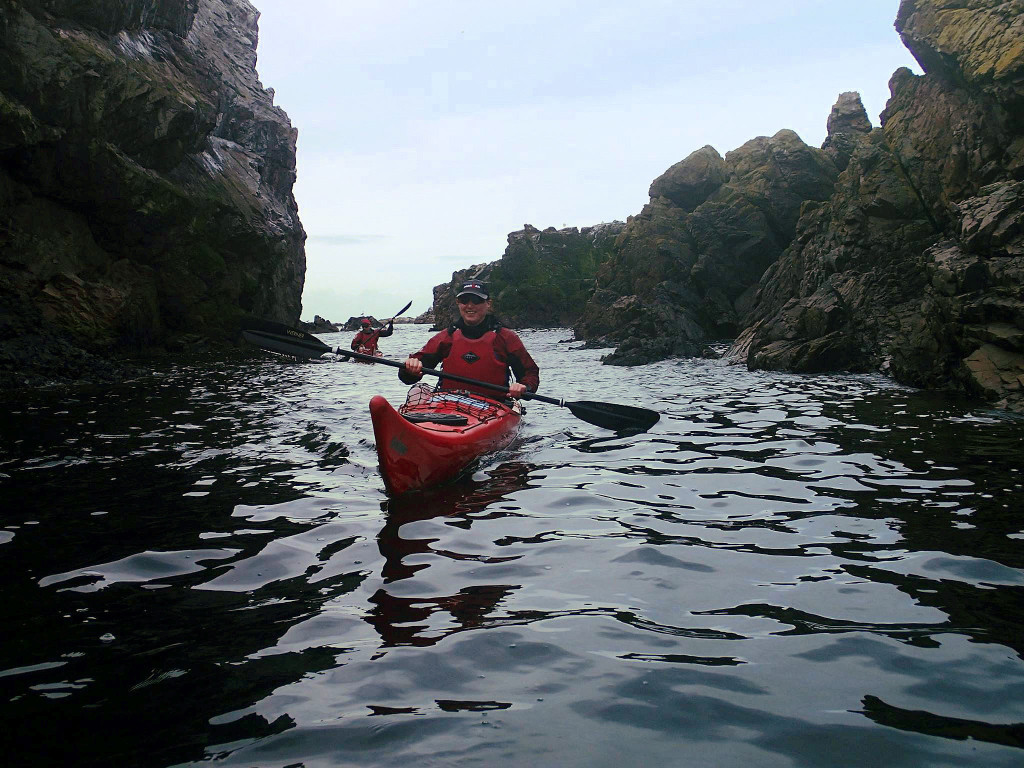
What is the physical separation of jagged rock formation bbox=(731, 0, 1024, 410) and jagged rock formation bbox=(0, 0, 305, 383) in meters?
17.0

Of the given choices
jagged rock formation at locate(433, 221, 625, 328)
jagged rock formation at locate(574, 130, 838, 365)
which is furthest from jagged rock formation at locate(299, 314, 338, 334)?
jagged rock formation at locate(574, 130, 838, 365)

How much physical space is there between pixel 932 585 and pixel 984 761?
66.8 inches

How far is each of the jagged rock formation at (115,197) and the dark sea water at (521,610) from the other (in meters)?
11.5

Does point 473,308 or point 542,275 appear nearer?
point 473,308

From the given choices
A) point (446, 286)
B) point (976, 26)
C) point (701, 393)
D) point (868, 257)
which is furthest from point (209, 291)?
point (446, 286)

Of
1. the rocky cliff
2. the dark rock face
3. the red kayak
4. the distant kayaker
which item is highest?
the dark rock face

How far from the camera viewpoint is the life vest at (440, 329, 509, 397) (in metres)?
8.36

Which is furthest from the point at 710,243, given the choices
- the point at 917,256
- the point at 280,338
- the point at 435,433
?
the point at 435,433

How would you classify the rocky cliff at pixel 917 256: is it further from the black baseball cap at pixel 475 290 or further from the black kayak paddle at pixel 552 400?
the black baseball cap at pixel 475 290

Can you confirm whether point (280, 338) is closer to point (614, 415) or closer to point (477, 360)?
point (477, 360)

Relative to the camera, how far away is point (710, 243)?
3969 cm

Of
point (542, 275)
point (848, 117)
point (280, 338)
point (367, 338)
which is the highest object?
point (848, 117)

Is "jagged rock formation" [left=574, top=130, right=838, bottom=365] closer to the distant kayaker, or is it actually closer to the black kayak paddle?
the distant kayaker

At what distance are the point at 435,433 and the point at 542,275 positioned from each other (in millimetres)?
69362
